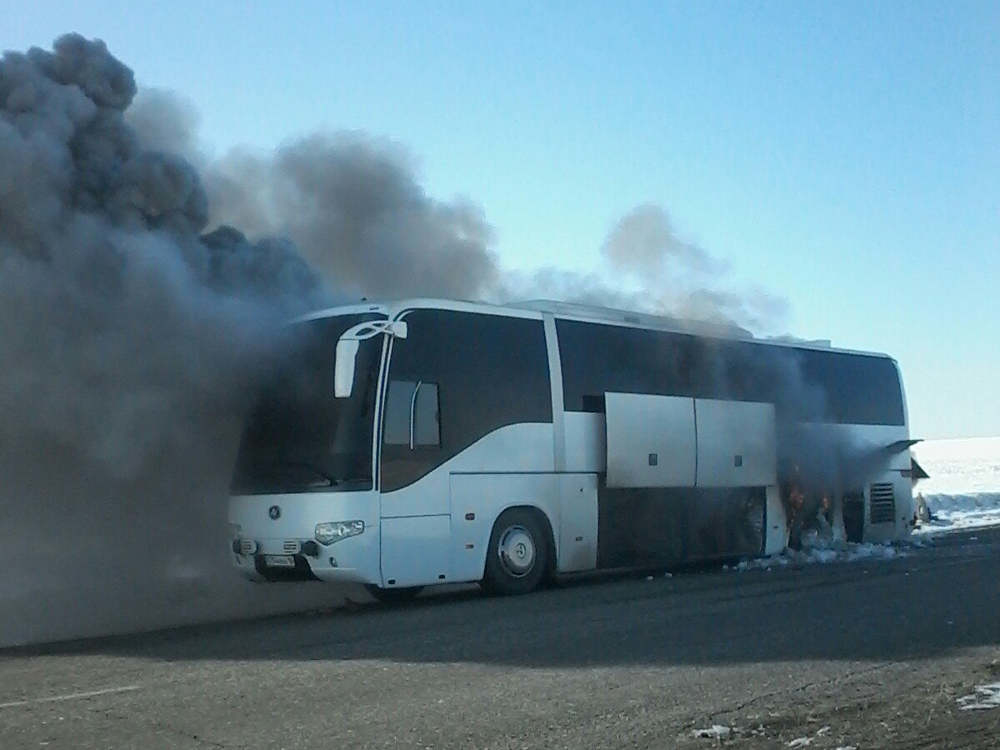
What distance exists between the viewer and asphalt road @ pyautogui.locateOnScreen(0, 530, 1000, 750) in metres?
6.52

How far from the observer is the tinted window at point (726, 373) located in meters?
15.1

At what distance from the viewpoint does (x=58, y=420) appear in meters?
12.9

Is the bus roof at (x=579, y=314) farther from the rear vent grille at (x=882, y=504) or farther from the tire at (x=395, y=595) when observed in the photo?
the tire at (x=395, y=595)

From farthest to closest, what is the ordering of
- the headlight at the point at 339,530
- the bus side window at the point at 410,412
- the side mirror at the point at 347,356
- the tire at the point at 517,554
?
the tire at the point at 517,554
the bus side window at the point at 410,412
the headlight at the point at 339,530
the side mirror at the point at 347,356

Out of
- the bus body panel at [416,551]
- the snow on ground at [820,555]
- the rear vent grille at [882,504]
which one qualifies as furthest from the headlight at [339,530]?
the rear vent grille at [882,504]

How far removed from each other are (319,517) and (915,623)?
18.7 feet

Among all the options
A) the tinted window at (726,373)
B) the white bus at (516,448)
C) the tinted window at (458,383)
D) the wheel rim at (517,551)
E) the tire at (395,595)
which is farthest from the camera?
the tinted window at (726,373)

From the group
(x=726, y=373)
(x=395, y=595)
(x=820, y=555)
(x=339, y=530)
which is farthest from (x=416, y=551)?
(x=820, y=555)

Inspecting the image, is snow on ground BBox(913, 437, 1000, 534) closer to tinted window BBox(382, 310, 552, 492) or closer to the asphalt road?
tinted window BBox(382, 310, 552, 492)

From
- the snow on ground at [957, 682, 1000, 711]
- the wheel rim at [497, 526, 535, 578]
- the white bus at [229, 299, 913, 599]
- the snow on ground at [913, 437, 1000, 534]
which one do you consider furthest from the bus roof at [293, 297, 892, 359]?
the snow on ground at [913, 437, 1000, 534]

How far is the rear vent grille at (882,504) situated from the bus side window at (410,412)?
9575 mm

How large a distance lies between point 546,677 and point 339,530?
4.33 meters

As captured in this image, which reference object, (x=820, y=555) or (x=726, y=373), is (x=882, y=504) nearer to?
(x=820, y=555)

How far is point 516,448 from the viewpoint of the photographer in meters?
13.8
